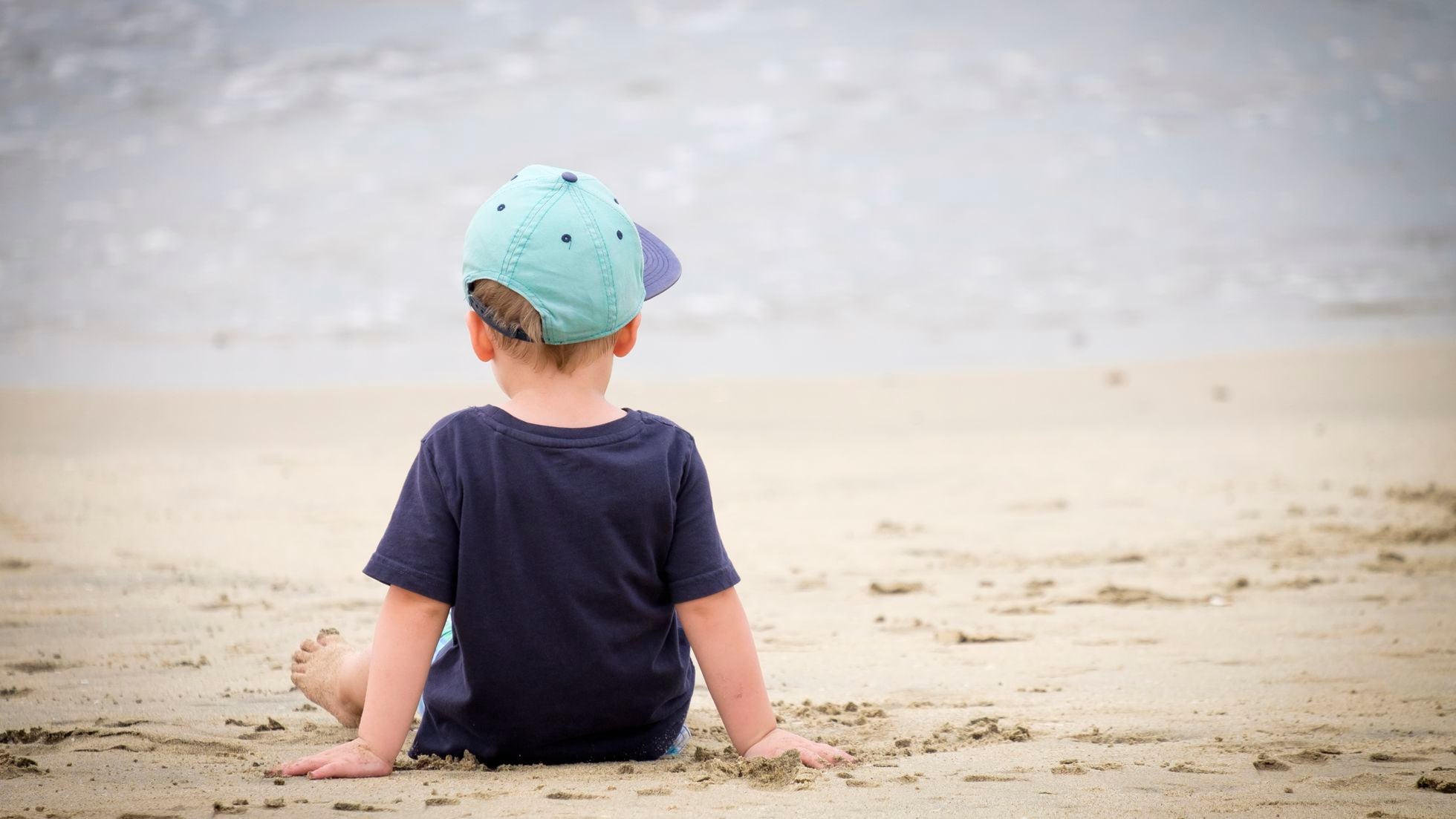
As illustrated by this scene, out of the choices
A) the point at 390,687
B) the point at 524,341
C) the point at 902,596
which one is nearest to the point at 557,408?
the point at 524,341

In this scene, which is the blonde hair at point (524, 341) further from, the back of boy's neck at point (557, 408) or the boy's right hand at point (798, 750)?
the boy's right hand at point (798, 750)

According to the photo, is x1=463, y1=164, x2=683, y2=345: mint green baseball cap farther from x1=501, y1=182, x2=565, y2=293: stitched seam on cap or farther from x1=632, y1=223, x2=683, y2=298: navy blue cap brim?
x1=632, y1=223, x2=683, y2=298: navy blue cap brim

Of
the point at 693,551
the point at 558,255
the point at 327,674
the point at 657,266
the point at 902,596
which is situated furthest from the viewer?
the point at 902,596

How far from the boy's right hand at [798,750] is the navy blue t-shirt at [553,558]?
0.17 metres

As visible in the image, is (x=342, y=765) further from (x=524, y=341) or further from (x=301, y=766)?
(x=524, y=341)

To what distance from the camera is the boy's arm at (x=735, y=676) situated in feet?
5.88

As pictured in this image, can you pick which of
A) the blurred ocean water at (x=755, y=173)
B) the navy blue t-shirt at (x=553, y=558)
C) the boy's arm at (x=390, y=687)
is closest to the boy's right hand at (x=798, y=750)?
the navy blue t-shirt at (x=553, y=558)

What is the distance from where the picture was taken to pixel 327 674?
204cm

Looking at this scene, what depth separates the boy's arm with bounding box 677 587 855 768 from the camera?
1.79 m

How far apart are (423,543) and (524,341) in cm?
30

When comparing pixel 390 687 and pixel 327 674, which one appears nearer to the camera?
pixel 390 687

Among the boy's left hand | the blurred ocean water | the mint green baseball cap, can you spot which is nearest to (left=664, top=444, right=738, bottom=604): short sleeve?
the mint green baseball cap

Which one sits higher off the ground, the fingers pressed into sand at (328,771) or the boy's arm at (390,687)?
the boy's arm at (390,687)

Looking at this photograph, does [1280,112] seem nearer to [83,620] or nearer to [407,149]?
[407,149]
